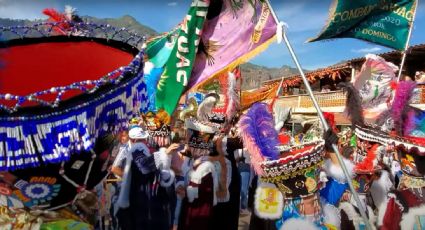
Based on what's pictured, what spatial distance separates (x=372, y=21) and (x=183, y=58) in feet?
11.0

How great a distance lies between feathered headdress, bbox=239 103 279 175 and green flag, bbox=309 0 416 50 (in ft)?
5.19

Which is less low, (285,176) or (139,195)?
(285,176)

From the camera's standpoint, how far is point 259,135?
4.25 meters

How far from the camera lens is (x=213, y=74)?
12.1 feet

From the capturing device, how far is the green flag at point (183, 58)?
3668mm

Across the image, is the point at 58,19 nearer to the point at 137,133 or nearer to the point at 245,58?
the point at 245,58

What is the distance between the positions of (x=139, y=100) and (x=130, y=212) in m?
2.54

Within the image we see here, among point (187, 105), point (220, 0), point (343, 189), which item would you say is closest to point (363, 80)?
point (343, 189)

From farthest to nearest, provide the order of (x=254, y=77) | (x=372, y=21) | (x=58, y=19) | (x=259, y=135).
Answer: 1. (x=254, y=77)
2. (x=372, y=21)
3. (x=259, y=135)
4. (x=58, y=19)

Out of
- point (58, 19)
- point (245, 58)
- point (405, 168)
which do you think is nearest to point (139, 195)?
point (245, 58)

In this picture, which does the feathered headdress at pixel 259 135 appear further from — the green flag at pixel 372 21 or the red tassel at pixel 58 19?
the red tassel at pixel 58 19

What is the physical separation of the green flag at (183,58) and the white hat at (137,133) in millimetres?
919

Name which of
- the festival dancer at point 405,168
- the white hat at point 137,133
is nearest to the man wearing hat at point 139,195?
the white hat at point 137,133

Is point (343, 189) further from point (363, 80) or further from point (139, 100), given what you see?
point (139, 100)
